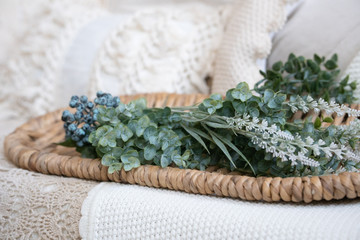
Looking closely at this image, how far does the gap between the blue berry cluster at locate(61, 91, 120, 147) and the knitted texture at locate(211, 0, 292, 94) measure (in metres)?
0.33

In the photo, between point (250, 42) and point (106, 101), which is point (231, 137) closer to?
point (106, 101)

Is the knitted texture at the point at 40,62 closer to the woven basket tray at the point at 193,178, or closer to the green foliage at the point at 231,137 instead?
the woven basket tray at the point at 193,178

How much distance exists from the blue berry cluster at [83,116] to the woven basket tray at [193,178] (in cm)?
4

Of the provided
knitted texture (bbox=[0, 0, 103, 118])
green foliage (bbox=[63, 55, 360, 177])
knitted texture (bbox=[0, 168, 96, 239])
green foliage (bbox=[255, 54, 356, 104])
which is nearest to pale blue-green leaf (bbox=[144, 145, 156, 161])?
green foliage (bbox=[63, 55, 360, 177])

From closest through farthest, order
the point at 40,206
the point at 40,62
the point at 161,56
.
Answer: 1. the point at 40,206
2. the point at 161,56
3. the point at 40,62

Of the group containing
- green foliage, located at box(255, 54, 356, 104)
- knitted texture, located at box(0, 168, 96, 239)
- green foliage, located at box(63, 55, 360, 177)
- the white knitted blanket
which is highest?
green foliage, located at box(255, 54, 356, 104)

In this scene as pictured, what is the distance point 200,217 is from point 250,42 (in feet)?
1.70

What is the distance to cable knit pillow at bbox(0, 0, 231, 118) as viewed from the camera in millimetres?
1000

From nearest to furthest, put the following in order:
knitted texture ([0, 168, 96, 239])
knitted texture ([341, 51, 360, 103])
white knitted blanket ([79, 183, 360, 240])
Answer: white knitted blanket ([79, 183, 360, 240])
knitted texture ([0, 168, 96, 239])
knitted texture ([341, 51, 360, 103])

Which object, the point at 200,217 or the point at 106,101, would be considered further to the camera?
the point at 106,101

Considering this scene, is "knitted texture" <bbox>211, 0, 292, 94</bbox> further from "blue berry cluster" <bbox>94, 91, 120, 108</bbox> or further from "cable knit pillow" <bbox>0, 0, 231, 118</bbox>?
"blue berry cluster" <bbox>94, 91, 120, 108</bbox>

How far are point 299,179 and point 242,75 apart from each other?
0.44 m

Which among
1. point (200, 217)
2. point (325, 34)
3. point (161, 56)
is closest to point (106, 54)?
point (161, 56)

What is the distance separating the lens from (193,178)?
20.1 inches
